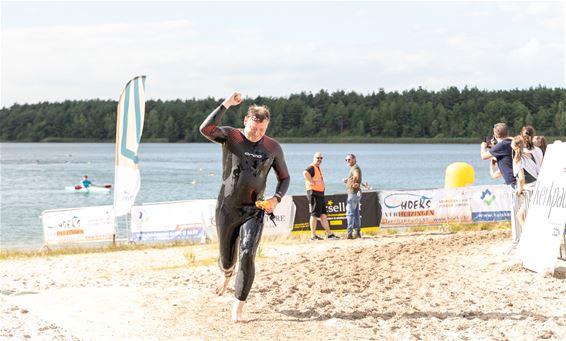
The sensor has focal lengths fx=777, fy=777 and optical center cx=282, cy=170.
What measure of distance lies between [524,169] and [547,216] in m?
1.24

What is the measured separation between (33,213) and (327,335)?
115 ft

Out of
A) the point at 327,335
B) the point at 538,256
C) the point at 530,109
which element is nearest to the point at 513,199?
the point at 538,256

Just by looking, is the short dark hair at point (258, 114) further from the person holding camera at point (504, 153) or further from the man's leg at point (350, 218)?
the man's leg at point (350, 218)

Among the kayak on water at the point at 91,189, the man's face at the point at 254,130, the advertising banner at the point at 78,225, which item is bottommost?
the kayak on water at the point at 91,189

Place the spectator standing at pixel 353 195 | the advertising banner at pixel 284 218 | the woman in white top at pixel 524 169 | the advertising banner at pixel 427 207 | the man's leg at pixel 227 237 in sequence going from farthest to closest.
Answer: the advertising banner at pixel 427 207, the advertising banner at pixel 284 218, the spectator standing at pixel 353 195, the woman in white top at pixel 524 169, the man's leg at pixel 227 237

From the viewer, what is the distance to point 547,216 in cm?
966

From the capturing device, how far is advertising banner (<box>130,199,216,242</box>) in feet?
60.5

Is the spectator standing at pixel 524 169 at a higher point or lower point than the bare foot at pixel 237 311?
higher

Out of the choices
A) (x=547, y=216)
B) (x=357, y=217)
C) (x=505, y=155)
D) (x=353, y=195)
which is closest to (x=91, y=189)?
(x=357, y=217)

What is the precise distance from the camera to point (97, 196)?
177ft

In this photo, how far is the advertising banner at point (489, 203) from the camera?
19312mm

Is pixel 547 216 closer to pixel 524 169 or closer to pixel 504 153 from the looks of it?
pixel 524 169

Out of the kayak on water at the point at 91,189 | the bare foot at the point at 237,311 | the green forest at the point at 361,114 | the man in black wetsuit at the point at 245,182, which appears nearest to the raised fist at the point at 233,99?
the man in black wetsuit at the point at 245,182

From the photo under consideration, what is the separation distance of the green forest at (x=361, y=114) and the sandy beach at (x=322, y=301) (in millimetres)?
127120
